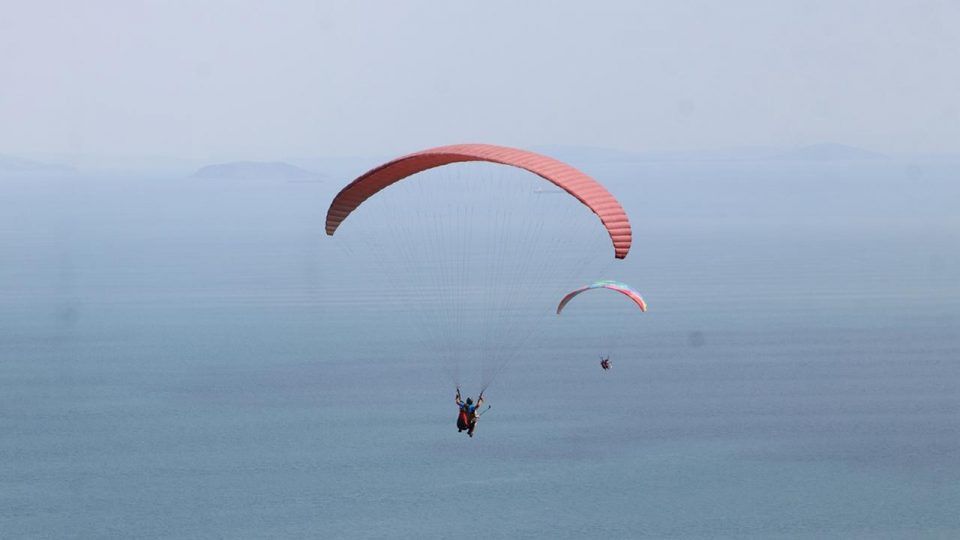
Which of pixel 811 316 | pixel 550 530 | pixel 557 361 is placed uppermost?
pixel 811 316

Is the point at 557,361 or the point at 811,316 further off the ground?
the point at 811,316

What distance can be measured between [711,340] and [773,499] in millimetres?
64790

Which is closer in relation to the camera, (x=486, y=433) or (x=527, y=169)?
(x=527, y=169)

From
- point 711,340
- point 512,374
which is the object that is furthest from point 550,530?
point 711,340

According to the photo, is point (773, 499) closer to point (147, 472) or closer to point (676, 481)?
point (676, 481)

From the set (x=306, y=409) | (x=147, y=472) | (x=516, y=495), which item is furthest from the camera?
(x=306, y=409)

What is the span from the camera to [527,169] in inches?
1521

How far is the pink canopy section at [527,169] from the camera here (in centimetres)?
3750

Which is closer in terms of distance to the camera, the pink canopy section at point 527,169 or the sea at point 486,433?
the pink canopy section at point 527,169

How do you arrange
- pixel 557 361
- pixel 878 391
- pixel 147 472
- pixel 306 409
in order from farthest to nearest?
1. pixel 557 361
2. pixel 878 391
3. pixel 306 409
4. pixel 147 472

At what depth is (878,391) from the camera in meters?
137

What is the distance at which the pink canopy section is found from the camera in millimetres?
37500

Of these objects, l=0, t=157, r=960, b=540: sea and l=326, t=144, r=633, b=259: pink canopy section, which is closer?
l=326, t=144, r=633, b=259: pink canopy section

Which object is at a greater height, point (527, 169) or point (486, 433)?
point (527, 169)
